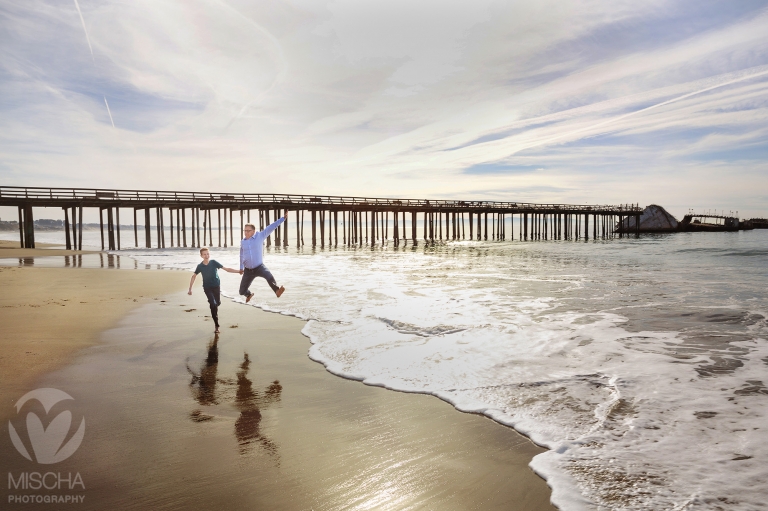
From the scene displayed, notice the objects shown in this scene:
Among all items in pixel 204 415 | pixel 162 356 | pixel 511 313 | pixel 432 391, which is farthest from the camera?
pixel 511 313

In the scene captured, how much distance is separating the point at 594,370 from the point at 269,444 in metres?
4.24

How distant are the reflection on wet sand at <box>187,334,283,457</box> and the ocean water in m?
1.08

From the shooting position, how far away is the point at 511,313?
9.54 metres

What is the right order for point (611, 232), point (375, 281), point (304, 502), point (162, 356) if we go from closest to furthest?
point (304, 502), point (162, 356), point (375, 281), point (611, 232)

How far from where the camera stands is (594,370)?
5.68 meters

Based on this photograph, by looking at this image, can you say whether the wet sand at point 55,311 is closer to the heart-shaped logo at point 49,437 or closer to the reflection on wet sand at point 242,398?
the heart-shaped logo at point 49,437

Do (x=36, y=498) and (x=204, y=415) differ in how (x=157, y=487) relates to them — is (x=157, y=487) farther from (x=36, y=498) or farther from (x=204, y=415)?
(x=204, y=415)

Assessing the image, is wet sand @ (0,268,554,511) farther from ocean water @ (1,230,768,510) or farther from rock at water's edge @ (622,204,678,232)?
rock at water's edge @ (622,204,678,232)

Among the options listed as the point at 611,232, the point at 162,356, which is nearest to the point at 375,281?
the point at 162,356

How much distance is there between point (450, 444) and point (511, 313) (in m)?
6.35

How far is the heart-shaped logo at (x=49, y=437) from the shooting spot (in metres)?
3.27

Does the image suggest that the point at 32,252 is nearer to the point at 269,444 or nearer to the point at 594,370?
the point at 269,444

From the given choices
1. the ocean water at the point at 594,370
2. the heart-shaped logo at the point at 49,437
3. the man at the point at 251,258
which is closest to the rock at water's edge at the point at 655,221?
the ocean water at the point at 594,370

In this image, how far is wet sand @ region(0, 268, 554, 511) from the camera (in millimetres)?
2844
